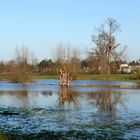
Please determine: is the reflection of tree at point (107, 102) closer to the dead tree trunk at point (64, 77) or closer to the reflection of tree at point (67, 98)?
the reflection of tree at point (67, 98)

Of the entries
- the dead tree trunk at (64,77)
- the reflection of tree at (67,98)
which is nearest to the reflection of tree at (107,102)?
the reflection of tree at (67,98)

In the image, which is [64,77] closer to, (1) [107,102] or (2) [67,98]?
(2) [67,98]

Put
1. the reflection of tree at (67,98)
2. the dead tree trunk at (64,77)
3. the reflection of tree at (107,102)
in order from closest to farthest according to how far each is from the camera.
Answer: the reflection of tree at (107,102)
the reflection of tree at (67,98)
the dead tree trunk at (64,77)

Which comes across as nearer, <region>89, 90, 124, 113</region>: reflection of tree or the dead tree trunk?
<region>89, 90, 124, 113</region>: reflection of tree

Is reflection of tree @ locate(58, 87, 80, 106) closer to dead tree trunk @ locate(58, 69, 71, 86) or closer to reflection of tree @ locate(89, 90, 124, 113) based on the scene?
reflection of tree @ locate(89, 90, 124, 113)

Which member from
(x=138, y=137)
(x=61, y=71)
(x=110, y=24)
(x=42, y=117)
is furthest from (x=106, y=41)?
(x=138, y=137)

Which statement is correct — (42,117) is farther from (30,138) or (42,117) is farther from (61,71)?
(61,71)

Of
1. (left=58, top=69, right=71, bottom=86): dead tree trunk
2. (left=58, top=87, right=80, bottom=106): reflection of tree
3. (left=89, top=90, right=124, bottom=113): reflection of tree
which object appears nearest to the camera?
(left=89, top=90, right=124, bottom=113): reflection of tree

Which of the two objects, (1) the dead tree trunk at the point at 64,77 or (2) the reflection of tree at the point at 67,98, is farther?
(1) the dead tree trunk at the point at 64,77

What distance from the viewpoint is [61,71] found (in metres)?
59.1

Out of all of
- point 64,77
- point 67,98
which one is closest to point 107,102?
point 67,98

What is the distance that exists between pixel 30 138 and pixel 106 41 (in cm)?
7936

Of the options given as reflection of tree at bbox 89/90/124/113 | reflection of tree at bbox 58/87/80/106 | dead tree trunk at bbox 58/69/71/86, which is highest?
dead tree trunk at bbox 58/69/71/86

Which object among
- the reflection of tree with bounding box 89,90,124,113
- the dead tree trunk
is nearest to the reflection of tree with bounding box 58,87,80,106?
the reflection of tree with bounding box 89,90,124,113
